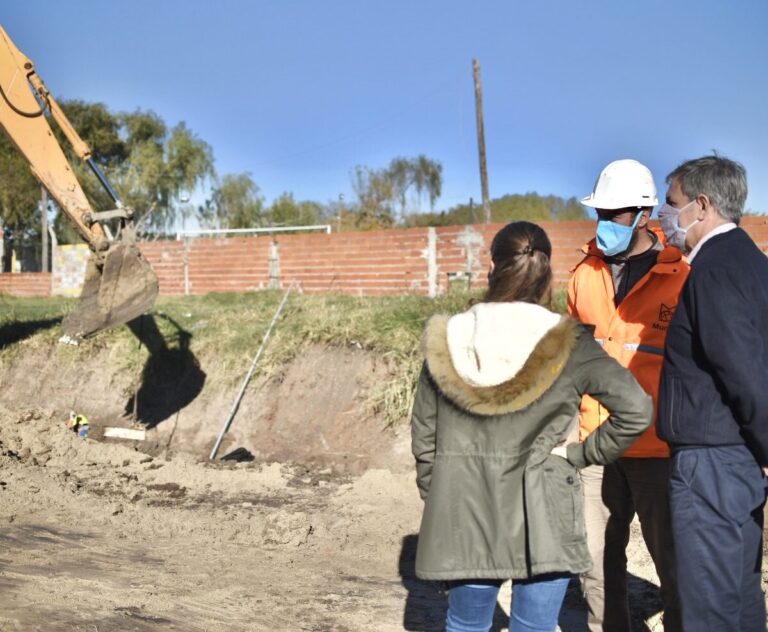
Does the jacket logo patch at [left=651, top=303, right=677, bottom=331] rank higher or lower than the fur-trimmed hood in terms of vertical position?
higher

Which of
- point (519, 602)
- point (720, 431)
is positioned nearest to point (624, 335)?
point (720, 431)

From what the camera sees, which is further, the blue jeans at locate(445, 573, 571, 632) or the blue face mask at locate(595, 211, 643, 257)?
the blue face mask at locate(595, 211, 643, 257)

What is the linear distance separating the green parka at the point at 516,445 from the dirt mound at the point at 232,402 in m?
5.41

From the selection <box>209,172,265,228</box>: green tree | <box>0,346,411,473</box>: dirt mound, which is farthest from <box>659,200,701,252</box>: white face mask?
<box>209,172,265,228</box>: green tree

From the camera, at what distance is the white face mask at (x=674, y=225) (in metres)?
2.93

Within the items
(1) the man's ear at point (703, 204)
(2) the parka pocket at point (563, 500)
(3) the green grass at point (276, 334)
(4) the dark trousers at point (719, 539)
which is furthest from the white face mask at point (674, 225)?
(3) the green grass at point (276, 334)

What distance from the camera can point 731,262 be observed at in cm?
264

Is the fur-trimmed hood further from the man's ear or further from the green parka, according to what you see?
the man's ear

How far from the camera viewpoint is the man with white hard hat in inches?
136

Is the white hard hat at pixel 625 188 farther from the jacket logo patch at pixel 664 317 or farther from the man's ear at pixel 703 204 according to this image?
the man's ear at pixel 703 204

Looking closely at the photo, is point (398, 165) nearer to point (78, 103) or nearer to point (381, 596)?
point (78, 103)

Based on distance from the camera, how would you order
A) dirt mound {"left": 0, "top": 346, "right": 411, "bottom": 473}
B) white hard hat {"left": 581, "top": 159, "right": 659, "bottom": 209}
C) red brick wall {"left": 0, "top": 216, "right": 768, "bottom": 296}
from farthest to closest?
red brick wall {"left": 0, "top": 216, "right": 768, "bottom": 296} → dirt mound {"left": 0, "top": 346, "right": 411, "bottom": 473} → white hard hat {"left": 581, "top": 159, "right": 659, "bottom": 209}

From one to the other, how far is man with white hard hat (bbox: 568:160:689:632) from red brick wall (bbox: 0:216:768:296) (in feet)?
28.6

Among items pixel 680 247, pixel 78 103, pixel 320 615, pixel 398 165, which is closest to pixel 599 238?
pixel 680 247
